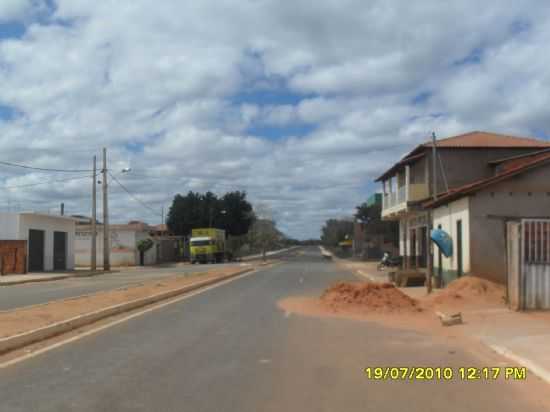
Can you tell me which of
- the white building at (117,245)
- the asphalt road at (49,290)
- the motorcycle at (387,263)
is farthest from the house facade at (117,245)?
the asphalt road at (49,290)

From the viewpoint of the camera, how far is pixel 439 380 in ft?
27.7

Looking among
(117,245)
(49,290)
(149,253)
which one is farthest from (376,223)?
(49,290)

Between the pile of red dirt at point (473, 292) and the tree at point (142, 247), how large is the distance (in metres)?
51.2

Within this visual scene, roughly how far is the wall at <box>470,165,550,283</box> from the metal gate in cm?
545

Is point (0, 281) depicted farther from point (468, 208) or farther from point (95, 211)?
point (468, 208)

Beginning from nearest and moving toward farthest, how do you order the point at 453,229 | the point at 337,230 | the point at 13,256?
the point at 453,229 < the point at 13,256 < the point at 337,230

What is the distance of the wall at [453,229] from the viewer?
70.7ft

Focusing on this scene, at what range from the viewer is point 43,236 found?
163 ft

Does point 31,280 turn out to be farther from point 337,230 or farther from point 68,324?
point 337,230

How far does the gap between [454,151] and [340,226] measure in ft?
389

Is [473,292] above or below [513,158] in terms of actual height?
below

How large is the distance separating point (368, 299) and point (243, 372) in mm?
9740

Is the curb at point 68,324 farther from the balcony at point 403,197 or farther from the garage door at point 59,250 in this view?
the garage door at point 59,250

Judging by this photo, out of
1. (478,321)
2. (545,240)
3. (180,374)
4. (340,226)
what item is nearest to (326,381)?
(180,374)
